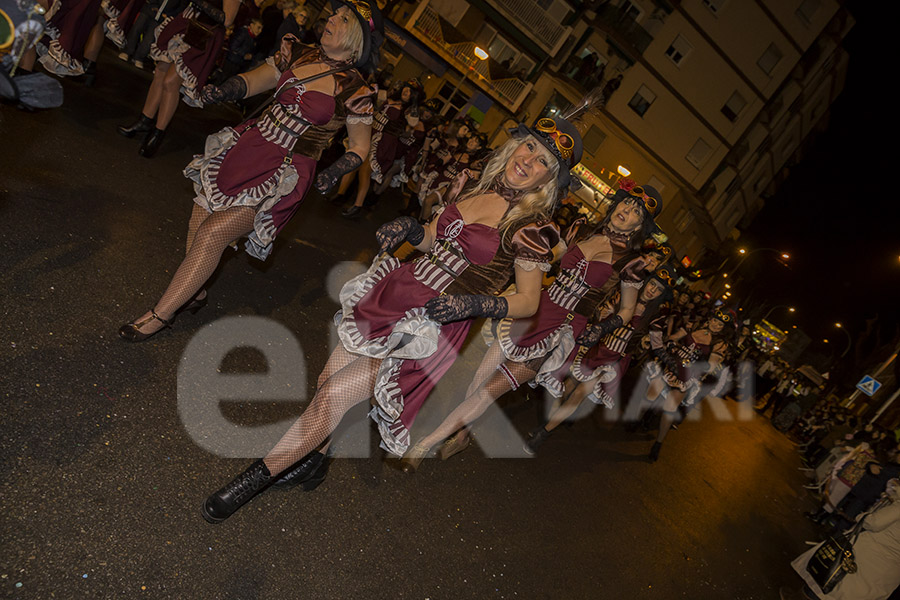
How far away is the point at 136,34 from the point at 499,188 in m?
8.11

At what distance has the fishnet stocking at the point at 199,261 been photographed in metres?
3.21

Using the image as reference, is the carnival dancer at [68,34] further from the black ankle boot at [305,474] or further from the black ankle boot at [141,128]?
the black ankle boot at [305,474]

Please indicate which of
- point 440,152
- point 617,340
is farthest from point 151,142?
point 440,152

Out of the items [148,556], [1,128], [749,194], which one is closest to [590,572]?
[148,556]

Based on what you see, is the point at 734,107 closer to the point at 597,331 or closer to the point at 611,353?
the point at 611,353

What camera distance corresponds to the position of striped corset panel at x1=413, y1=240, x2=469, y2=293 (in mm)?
2734

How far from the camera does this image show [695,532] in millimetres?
5832

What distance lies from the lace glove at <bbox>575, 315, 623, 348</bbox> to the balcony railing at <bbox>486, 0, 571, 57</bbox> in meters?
23.5

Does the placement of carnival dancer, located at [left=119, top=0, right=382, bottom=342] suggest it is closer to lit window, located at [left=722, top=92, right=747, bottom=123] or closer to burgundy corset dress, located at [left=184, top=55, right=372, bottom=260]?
burgundy corset dress, located at [left=184, top=55, right=372, bottom=260]

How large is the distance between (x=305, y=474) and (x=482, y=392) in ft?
4.93

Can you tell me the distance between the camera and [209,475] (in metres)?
2.79

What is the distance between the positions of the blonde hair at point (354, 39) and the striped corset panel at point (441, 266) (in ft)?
4.98

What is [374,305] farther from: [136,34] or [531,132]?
[136,34]

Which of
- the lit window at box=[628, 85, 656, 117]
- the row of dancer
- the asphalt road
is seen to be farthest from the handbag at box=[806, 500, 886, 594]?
the lit window at box=[628, 85, 656, 117]
